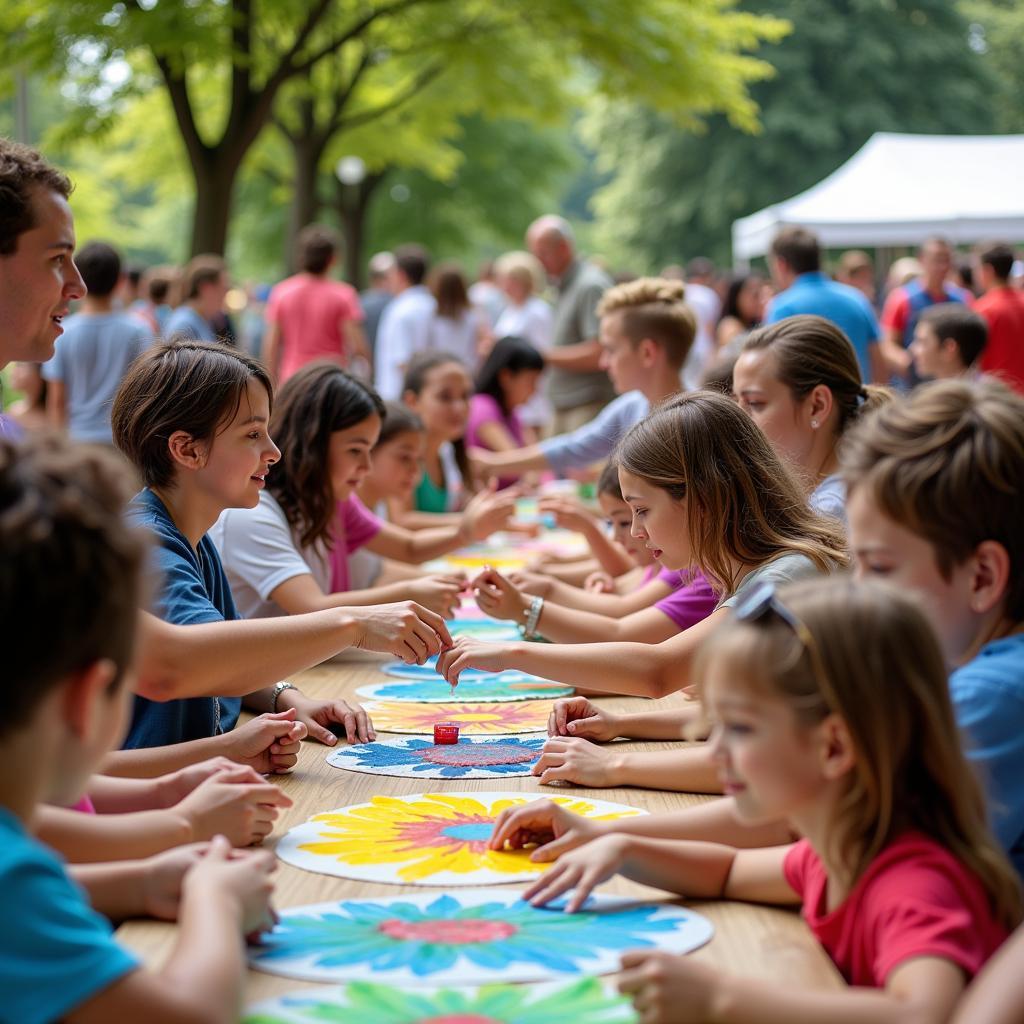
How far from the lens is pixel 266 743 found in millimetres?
2404

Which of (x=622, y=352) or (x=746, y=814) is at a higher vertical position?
(x=622, y=352)

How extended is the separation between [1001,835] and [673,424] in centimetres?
112

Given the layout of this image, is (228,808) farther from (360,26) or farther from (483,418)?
(360,26)

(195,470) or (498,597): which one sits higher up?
(195,470)

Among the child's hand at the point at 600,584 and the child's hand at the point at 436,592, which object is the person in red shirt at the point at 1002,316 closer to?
the child's hand at the point at 600,584

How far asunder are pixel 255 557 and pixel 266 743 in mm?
1076

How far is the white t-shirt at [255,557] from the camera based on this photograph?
134 inches

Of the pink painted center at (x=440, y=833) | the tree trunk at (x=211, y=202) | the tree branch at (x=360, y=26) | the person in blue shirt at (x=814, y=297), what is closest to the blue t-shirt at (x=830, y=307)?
the person in blue shirt at (x=814, y=297)

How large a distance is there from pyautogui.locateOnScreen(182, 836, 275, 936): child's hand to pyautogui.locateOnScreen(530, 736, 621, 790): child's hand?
76 centimetres

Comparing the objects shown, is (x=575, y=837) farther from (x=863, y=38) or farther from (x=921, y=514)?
(x=863, y=38)

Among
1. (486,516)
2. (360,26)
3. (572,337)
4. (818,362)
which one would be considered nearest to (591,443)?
(486,516)

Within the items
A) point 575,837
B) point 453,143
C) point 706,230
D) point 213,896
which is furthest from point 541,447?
point 706,230

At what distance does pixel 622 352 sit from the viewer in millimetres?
4875

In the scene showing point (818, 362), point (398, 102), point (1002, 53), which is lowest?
point (818, 362)
